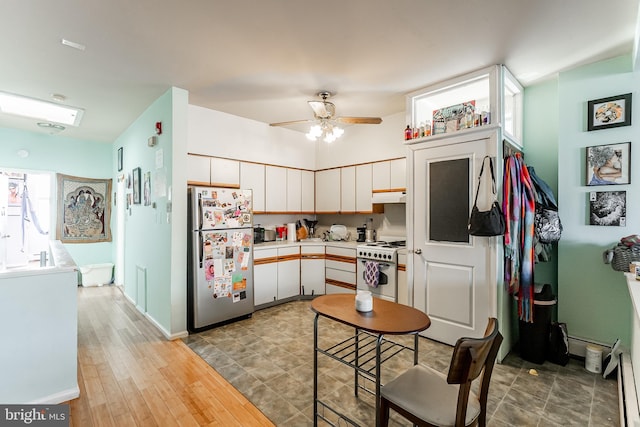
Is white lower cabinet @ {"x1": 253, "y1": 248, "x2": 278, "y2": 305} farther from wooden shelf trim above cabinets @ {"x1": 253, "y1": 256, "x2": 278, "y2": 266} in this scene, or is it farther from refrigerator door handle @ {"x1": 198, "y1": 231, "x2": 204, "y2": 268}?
refrigerator door handle @ {"x1": 198, "y1": 231, "x2": 204, "y2": 268}

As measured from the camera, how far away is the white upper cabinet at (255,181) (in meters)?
4.23

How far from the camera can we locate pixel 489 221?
2.50m

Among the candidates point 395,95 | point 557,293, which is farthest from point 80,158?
point 557,293

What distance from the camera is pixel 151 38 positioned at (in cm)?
224

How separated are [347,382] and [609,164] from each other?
9.52 ft

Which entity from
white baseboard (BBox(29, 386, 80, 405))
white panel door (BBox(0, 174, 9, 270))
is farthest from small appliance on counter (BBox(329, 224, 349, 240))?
white panel door (BBox(0, 174, 9, 270))

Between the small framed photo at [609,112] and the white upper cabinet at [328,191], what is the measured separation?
305 centimetres

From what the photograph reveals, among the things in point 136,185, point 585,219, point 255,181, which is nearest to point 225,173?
point 255,181

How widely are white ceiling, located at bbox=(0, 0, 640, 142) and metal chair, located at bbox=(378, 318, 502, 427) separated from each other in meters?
2.00

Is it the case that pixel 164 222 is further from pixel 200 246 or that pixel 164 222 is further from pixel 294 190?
pixel 294 190

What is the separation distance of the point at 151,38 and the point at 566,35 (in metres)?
3.14

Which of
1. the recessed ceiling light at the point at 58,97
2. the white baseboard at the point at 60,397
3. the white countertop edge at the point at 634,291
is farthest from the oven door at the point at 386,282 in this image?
the recessed ceiling light at the point at 58,97

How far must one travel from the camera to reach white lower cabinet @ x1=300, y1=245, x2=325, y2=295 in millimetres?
4484

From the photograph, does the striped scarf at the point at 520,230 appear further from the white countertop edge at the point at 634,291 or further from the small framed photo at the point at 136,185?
the small framed photo at the point at 136,185
